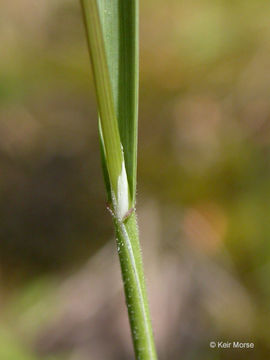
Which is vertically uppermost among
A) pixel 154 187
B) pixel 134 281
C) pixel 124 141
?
pixel 124 141

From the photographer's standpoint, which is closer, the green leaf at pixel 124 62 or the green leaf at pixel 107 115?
the green leaf at pixel 107 115

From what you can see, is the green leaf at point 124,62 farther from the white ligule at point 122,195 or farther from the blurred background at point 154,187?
the blurred background at point 154,187

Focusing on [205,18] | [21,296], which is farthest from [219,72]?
[21,296]

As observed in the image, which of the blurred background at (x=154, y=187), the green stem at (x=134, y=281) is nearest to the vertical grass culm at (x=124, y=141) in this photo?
the green stem at (x=134, y=281)

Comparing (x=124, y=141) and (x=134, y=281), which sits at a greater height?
(x=124, y=141)

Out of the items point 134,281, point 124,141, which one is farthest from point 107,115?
point 134,281

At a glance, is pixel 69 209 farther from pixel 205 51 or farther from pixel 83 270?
pixel 205 51

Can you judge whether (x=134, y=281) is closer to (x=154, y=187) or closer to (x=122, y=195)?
(x=122, y=195)

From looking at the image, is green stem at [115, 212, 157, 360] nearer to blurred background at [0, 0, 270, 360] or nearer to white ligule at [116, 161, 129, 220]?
white ligule at [116, 161, 129, 220]
